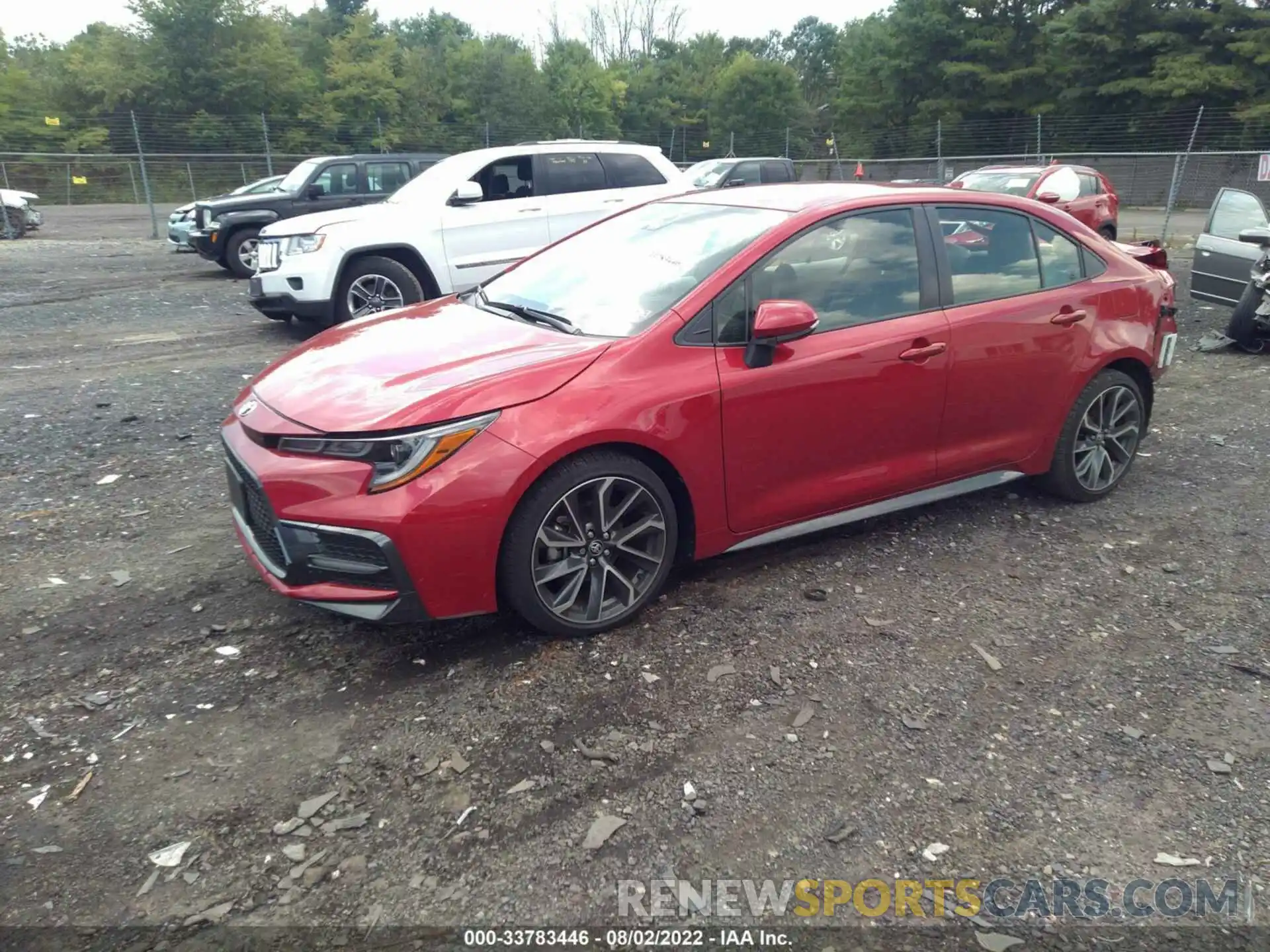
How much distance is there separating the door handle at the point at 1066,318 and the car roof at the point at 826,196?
→ 1.94ft

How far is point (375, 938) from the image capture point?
7.54 ft

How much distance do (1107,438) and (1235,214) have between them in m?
6.05

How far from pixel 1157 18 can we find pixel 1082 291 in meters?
39.0

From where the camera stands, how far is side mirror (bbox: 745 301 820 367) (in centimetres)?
367

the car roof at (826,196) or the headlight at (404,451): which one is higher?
the car roof at (826,196)

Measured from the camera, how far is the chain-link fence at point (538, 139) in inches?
985

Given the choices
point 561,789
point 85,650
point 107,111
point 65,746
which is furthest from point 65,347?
point 107,111

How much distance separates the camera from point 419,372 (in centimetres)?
353

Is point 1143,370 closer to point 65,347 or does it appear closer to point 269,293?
point 269,293

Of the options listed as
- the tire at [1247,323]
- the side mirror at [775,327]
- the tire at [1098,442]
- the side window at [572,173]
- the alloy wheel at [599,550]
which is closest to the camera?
the alloy wheel at [599,550]

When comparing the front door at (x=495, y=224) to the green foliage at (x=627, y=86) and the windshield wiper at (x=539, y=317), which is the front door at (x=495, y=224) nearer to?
the windshield wiper at (x=539, y=317)

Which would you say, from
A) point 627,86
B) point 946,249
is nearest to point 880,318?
point 946,249

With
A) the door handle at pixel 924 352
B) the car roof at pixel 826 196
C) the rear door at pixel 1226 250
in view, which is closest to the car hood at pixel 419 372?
the car roof at pixel 826 196
